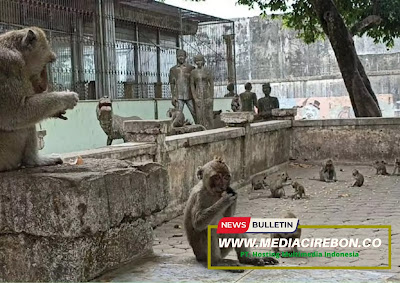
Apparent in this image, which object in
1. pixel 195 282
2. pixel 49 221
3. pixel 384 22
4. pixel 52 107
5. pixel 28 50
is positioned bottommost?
pixel 195 282

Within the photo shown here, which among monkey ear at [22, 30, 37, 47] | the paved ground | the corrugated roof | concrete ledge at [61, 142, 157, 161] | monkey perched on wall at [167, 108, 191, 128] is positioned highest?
the corrugated roof

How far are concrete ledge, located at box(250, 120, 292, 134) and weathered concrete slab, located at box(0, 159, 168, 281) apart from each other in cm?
923

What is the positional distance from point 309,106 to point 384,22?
1019cm

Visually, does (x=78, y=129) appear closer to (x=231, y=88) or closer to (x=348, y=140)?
(x=348, y=140)

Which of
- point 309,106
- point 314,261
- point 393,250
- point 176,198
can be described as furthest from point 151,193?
point 309,106

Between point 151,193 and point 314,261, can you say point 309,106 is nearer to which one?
point 314,261

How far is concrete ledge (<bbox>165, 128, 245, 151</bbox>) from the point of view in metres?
9.48

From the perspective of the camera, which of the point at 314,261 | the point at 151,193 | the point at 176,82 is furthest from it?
the point at 176,82

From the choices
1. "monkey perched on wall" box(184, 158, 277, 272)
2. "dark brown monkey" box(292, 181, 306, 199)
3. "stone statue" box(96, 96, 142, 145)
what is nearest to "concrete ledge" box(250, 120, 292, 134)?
"dark brown monkey" box(292, 181, 306, 199)

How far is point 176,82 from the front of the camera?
16.0m

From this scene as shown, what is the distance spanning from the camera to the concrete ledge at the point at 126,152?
7.41 m

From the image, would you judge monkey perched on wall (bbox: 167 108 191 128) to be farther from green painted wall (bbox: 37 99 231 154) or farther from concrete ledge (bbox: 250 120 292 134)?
concrete ledge (bbox: 250 120 292 134)

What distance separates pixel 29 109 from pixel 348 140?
12.5 metres

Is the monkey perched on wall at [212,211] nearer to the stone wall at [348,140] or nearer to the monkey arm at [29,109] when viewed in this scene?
the monkey arm at [29,109]
